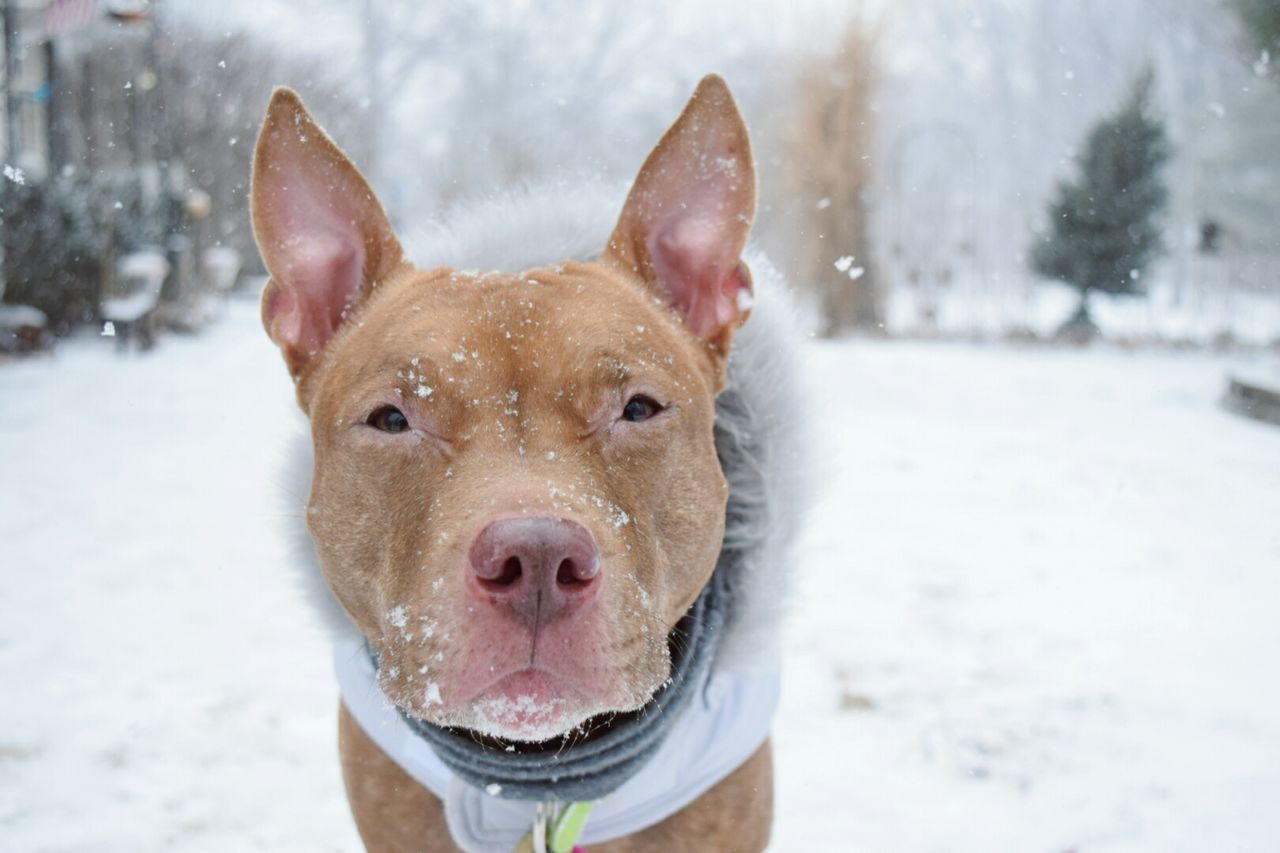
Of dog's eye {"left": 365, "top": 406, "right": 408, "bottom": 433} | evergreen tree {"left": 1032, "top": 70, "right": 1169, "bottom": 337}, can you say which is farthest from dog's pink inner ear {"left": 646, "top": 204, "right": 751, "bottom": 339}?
evergreen tree {"left": 1032, "top": 70, "right": 1169, "bottom": 337}

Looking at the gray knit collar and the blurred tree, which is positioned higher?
the gray knit collar

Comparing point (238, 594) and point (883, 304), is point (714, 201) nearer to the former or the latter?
point (238, 594)

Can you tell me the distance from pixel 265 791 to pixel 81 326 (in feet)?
36.3

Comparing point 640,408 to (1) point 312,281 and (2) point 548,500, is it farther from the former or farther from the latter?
(1) point 312,281

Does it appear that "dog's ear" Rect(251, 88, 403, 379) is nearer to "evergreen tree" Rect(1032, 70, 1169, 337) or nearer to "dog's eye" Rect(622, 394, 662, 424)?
"dog's eye" Rect(622, 394, 662, 424)

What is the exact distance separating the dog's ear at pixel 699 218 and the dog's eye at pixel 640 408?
449mm

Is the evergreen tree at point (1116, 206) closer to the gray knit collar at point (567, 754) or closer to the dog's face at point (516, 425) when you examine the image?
the dog's face at point (516, 425)

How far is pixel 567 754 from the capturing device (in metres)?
2.13

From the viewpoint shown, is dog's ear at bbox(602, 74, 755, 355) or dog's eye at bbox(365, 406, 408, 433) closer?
dog's eye at bbox(365, 406, 408, 433)

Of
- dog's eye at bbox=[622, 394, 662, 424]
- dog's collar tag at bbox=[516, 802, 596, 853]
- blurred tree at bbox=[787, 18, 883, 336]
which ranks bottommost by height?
blurred tree at bbox=[787, 18, 883, 336]

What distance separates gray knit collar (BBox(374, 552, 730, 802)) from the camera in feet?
6.98

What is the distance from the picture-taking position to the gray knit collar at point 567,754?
2.13 m

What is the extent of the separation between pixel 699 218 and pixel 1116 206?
55.4 ft

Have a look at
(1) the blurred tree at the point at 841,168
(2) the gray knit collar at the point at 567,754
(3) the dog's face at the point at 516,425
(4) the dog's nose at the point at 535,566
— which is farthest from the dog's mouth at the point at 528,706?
(1) the blurred tree at the point at 841,168
